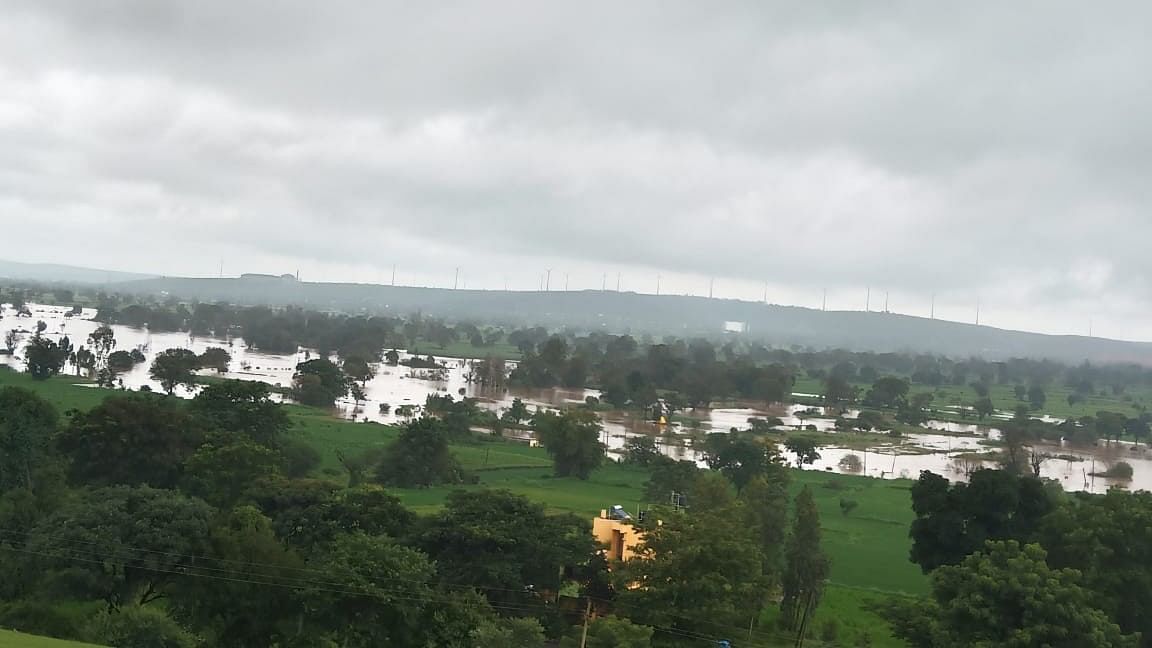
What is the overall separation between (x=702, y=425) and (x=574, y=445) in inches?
791

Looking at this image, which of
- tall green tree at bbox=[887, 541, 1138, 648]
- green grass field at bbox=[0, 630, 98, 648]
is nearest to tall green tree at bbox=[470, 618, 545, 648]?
green grass field at bbox=[0, 630, 98, 648]

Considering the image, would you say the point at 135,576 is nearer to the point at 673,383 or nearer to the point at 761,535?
the point at 761,535

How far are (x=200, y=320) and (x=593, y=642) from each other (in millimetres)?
93198

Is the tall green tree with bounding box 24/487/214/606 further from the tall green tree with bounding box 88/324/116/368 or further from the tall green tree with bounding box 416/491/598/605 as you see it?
the tall green tree with bounding box 88/324/116/368

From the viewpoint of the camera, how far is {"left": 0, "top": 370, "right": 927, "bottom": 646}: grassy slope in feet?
65.8

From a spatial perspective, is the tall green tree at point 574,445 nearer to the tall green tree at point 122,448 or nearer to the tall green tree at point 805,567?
the tall green tree at point 122,448

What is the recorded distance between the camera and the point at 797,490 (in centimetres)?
Answer: 3122

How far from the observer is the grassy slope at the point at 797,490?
20.0 metres

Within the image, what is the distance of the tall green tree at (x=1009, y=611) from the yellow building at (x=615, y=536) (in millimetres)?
4940

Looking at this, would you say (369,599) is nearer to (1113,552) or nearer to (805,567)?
(805,567)

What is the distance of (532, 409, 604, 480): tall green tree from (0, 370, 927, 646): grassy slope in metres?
0.56

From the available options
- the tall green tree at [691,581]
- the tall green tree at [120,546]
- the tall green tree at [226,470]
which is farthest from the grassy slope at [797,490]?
the tall green tree at [120,546]

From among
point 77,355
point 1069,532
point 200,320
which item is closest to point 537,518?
point 1069,532

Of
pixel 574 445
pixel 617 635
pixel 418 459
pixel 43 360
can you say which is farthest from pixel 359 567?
pixel 43 360
